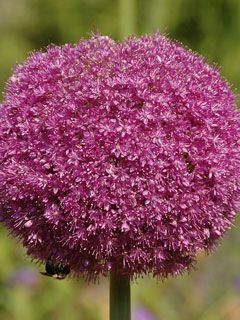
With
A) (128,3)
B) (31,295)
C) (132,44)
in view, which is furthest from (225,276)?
(132,44)

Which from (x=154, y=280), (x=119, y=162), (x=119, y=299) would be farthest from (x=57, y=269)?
(x=154, y=280)

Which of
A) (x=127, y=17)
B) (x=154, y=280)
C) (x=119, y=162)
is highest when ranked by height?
(x=127, y=17)

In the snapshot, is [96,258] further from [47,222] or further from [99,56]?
[99,56]

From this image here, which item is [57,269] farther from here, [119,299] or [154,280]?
[154,280]

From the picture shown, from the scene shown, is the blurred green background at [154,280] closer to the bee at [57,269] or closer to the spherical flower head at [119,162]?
the spherical flower head at [119,162]

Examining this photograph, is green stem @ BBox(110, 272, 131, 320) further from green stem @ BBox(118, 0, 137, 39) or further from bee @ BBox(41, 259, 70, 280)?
green stem @ BBox(118, 0, 137, 39)
